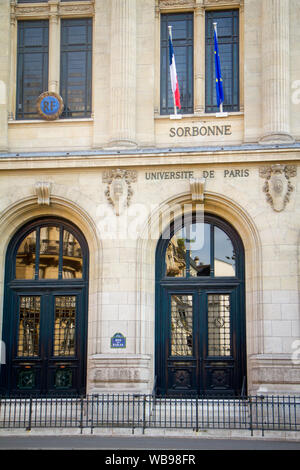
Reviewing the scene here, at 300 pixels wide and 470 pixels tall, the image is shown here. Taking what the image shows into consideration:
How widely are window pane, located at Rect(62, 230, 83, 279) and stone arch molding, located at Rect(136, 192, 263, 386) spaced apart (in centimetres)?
237

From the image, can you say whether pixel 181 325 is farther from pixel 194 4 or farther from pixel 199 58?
pixel 194 4

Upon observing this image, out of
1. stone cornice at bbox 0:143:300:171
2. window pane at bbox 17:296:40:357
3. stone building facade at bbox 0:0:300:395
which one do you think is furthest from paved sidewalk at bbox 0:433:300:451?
stone cornice at bbox 0:143:300:171

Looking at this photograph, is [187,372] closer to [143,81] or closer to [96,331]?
[96,331]

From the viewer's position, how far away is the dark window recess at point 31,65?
2633 centimetres

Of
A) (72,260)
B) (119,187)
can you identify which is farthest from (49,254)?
(119,187)

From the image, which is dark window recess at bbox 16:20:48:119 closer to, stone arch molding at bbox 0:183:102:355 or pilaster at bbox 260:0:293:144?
stone arch molding at bbox 0:183:102:355

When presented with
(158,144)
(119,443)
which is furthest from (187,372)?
(158,144)

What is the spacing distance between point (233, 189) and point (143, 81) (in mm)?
4911

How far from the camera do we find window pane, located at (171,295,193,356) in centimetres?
2453

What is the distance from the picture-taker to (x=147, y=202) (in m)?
24.6

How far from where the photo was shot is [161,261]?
25094 mm

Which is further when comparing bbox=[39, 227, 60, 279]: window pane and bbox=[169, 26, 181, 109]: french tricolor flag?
bbox=[39, 227, 60, 279]: window pane

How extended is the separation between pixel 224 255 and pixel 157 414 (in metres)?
5.85
